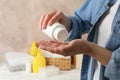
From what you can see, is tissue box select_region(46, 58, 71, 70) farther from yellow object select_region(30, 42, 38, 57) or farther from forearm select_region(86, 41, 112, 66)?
forearm select_region(86, 41, 112, 66)

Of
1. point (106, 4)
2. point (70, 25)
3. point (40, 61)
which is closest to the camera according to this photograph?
point (106, 4)

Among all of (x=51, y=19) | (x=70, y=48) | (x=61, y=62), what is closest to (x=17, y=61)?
(x=61, y=62)

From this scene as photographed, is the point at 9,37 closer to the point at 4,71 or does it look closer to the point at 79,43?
the point at 4,71

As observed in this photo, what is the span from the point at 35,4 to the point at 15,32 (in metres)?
0.24

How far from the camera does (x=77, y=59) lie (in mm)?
1570

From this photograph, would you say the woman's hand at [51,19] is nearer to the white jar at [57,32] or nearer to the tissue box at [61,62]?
the white jar at [57,32]

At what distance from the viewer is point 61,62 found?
1521 millimetres

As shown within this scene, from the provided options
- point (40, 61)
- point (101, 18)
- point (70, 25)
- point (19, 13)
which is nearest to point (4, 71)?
point (40, 61)

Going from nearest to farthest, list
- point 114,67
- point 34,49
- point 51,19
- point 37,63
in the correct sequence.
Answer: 1. point 114,67
2. point 51,19
3. point 37,63
4. point 34,49

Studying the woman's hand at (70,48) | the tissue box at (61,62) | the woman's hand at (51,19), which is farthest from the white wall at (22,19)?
the woman's hand at (70,48)

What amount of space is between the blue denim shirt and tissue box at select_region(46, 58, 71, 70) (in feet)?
1.65

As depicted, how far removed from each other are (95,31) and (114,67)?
0.70ft

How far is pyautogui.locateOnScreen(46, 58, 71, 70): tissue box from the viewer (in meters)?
1.52

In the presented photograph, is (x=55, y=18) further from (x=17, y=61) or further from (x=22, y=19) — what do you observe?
(x=22, y=19)
